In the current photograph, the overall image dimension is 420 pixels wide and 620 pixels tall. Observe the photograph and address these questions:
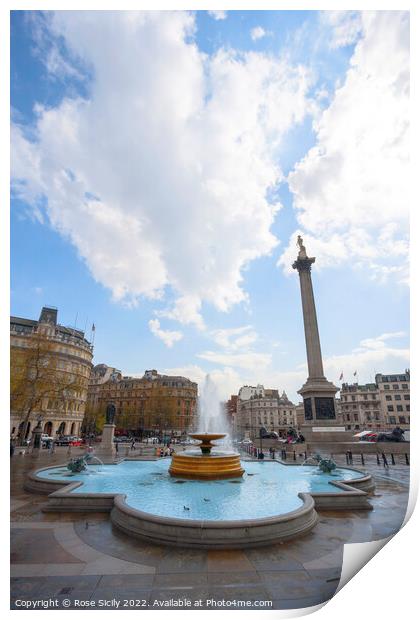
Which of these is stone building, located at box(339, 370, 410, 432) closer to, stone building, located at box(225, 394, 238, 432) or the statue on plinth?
stone building, located at box(225, 394, 238, 432)

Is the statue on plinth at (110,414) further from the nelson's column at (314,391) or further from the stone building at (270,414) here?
the stone building at (270,414)

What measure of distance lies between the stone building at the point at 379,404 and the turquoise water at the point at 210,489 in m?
76.3

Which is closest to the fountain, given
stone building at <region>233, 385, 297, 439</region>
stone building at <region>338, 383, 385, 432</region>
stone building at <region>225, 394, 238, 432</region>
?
stone building at <region>338, 383, 385, 432</region>

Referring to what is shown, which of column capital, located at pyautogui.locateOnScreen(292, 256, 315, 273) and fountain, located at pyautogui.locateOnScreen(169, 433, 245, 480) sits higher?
column capital, located at pyautogui.locateOnScreen(292, 256, 315, 273)

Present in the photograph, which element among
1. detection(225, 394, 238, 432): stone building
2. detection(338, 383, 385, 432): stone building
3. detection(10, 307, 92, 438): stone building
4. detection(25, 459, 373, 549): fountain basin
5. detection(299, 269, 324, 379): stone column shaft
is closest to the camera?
detection(25, 459, 373, 549): fountain basin

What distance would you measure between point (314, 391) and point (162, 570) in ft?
100

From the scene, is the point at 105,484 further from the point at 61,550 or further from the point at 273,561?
the point at 273,561

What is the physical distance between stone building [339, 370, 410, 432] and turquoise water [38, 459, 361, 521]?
250ft

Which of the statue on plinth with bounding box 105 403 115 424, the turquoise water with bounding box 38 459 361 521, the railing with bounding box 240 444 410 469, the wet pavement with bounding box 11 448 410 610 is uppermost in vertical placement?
the statue on plinth with bounding box 105 403 115 424

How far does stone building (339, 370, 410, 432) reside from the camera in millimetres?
81500

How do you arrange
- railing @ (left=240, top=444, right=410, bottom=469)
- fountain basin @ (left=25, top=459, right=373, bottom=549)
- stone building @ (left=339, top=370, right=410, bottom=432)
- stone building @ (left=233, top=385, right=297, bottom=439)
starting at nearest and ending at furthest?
fountain basin @ (left=25, top=459, right=373, bottom=549)
railing @ (left=240, top=444, right=410, bottom=469)
stone building @ (left=339, top=370, right=410, bottom=432)
stone building @ (left=233, top=385, right=297, bottom=439)

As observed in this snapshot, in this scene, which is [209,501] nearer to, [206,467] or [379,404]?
[206,467]

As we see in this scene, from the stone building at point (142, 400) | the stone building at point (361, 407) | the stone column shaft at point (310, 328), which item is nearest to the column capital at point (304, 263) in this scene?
the stone column shaft at point (310, 328)

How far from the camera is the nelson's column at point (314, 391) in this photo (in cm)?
3228
